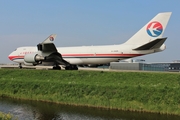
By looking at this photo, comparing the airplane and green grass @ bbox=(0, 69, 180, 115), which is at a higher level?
the airplane

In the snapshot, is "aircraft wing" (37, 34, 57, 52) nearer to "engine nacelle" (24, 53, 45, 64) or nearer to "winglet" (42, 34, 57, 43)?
"winglet" (42, 34, 57, 43)

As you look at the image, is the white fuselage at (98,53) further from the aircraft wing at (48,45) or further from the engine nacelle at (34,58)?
the aircraft wing at (48,45)

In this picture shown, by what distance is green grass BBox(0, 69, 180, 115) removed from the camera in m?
17.5

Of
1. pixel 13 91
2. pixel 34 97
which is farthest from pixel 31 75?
pixel 34 97

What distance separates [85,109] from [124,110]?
302 cm

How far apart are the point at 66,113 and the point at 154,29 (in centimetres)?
1788

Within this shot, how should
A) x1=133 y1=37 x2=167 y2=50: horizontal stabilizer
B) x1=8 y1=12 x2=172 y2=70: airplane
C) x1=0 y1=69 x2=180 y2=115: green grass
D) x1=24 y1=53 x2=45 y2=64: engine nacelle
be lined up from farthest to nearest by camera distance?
x1=24 y1=53 x2=45 y2=64: engine nacelle
x1=8 y1=12 x2=172 y2=70: airplane
x1=133 y1=37 x2=167 y2=50: horizontal stabilizer
x1=0 y1=69 x2=180 y2=115: green grass

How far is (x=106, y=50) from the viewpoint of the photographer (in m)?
31.0

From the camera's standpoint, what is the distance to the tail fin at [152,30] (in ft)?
96.2

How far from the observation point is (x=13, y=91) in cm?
2416

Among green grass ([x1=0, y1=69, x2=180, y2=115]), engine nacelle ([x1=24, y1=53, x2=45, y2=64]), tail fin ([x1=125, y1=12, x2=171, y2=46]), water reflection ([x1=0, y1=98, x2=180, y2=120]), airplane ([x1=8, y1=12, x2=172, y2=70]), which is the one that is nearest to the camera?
water reflection ([x1=0, y1=98, x2=180, y2=120])

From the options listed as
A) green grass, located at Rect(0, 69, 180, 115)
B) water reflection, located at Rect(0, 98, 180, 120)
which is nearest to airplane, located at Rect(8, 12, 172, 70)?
green grass, located at Rect(0, 69, 180, 115)

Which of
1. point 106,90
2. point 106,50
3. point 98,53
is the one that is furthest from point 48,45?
point 106,90

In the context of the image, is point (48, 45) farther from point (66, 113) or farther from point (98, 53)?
point (66, 113)
